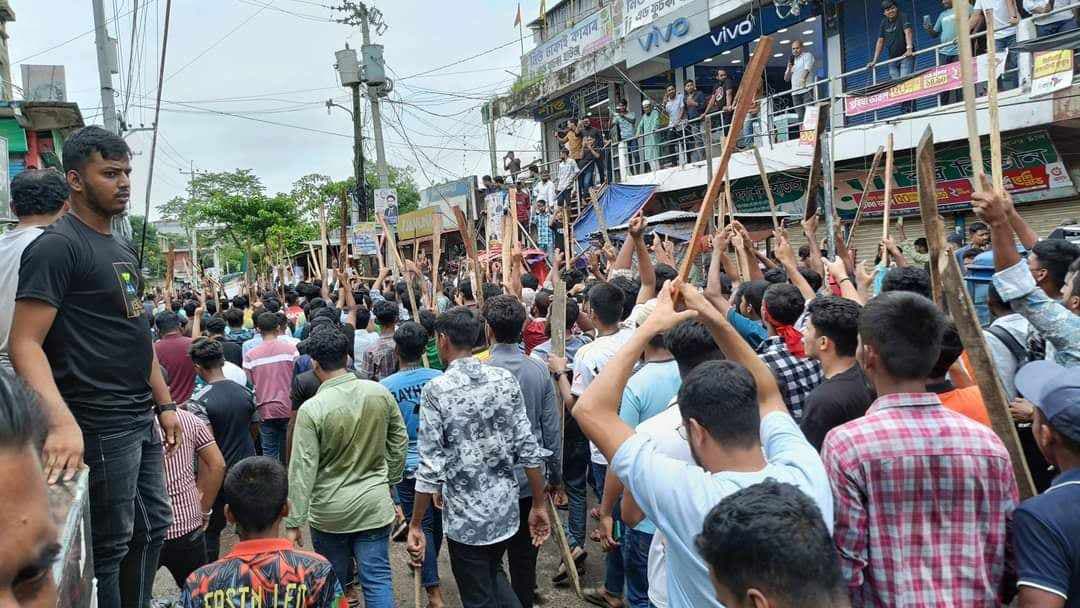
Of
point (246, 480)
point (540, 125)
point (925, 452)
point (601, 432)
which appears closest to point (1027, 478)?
point (925, 452)

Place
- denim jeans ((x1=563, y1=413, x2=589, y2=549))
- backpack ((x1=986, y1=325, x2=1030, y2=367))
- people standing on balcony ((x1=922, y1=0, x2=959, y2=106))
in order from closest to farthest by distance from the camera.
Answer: backpack ((x1=986, y1=325, x2=1030, y2=367)) → denim jeans ((x1=563, y1=413, x2=589, y2=549)) → people standing on balcony ((x1=922, y1=0, x2=959, y2=106))

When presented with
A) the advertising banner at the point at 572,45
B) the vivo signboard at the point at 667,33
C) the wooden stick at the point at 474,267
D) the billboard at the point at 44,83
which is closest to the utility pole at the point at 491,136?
the advertising banner at the point at 572,45

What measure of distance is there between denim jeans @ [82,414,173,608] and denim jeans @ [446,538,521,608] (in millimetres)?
1364

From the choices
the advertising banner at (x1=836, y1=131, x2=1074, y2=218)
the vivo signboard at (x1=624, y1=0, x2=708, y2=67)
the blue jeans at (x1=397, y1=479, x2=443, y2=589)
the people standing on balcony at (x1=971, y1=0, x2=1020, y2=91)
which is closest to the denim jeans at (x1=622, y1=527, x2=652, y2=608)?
the blue jeans at (x1=397, y1=479, x2=443, y2=589)

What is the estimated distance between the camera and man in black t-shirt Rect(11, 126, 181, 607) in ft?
8.58

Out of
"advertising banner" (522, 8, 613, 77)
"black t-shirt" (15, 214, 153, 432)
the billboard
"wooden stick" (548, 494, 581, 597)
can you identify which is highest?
"advertising banner" (522, 8, 613, 77)

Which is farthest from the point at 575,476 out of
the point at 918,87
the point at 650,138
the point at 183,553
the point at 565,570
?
the point at 650,138

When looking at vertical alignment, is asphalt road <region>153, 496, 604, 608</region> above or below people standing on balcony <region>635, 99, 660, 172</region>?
below

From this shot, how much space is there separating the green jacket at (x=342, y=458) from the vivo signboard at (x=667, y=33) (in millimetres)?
16472

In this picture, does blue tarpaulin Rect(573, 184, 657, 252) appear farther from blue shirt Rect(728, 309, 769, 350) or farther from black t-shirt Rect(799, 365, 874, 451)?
black t-shirt Rect(799, 365, 874, 451)

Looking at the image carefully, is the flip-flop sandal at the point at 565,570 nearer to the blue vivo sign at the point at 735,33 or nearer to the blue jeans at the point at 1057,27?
the blue jeans at the point at 1057,27

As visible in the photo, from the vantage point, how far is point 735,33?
1784 centimetres

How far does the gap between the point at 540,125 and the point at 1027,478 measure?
25.6 meters

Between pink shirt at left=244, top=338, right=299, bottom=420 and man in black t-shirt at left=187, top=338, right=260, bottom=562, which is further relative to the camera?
pink shirt at left=244, top=338, right=299, bottom=420
